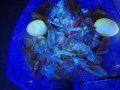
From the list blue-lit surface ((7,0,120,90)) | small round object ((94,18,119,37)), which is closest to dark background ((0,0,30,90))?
blue-lit surface ((7,0,120,90))

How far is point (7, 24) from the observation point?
2.70 feet

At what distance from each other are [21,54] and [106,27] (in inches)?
9.1

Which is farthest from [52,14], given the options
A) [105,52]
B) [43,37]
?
[105,52]

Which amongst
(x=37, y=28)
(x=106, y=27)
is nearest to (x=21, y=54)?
(x=37, y=28)

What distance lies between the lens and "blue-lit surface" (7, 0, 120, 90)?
677 mm

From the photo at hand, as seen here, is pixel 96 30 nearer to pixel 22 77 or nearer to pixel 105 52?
pixel 105 52

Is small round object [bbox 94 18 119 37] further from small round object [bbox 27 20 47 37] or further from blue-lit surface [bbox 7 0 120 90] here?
small round object [bbox 27 20 47 37]

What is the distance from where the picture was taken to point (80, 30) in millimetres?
679

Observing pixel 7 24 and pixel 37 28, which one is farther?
pixel 7 24

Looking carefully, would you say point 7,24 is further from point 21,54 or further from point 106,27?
point 106,27

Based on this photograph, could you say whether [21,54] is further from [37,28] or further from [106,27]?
[106,27]

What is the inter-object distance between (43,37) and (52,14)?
6 cm

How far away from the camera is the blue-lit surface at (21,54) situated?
68 centimetres

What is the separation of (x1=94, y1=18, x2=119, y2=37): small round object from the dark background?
249 mm
